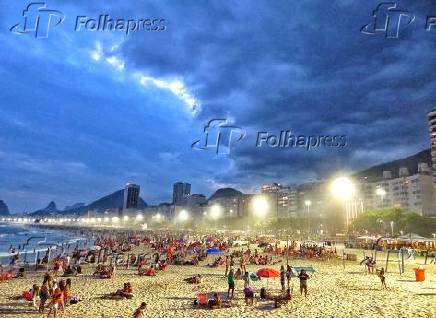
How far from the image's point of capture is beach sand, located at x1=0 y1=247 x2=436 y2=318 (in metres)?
15.2

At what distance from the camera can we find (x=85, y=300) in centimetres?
1777

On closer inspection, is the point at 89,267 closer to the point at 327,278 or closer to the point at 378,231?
the point at 327,278

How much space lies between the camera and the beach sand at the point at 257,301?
50.0ft

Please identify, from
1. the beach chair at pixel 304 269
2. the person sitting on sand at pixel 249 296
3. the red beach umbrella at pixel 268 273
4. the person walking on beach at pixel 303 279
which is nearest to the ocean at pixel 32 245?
the beach chair at pixel 304 269

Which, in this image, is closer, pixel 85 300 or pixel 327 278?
pixel 85 300

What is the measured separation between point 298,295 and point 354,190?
146798mm

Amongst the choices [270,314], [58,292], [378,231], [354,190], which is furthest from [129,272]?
[354,190]

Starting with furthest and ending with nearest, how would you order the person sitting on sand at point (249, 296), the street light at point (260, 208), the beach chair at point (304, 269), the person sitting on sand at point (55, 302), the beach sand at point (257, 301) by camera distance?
the street light at point (260, 208) → the beach chair at point (304, 269) → the person sitting on sand at point (249, 296) → the beach sand at point (257, 301) → the person sitting on sand at point (55, 302)

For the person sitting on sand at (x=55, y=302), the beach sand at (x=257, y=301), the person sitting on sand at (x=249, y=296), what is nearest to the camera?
the person sitting on sand at (x=55, y=302)

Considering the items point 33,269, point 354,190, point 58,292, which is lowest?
point 33,269

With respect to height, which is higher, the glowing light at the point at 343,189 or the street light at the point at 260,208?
the glowing light at the point at 343,189

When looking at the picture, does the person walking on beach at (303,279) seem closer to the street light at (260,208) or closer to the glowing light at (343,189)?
the glowing light at (343,189)

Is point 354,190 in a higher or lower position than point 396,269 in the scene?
higher

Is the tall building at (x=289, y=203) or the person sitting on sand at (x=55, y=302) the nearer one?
the person sitting on sand at (x=55, y=302)
